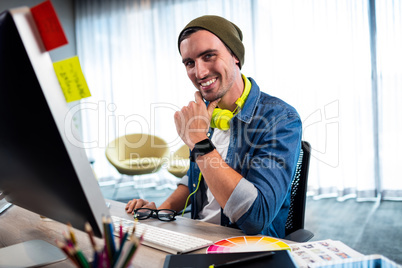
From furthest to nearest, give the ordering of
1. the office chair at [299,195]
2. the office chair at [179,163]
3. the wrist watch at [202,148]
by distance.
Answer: the office chair at [179,163]
the office chair at [299,195]
the wrist watch at [202,148]

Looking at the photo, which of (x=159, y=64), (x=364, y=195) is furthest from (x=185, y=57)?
(x=159, y=64)

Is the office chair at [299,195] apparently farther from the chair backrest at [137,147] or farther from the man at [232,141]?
the chair backrest at [137,147]

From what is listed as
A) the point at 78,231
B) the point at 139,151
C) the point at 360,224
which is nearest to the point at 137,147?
the point at 139,151

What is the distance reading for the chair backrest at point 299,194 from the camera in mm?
1352

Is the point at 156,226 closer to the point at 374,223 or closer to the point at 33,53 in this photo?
the point at 33,53

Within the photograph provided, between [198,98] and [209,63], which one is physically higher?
[209,63]

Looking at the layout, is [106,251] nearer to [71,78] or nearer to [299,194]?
[71,78]

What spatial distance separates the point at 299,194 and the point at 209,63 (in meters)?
0.65

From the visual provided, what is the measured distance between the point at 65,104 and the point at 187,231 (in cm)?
66

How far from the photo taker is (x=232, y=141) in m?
1.41

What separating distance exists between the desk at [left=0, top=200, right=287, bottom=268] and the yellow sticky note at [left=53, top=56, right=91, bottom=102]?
1.49ft

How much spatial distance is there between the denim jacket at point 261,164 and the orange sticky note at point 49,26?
733 mm

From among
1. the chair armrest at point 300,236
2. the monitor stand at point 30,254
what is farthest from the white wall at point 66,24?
the chair armrest at point 300,236

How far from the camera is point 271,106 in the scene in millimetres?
1376
